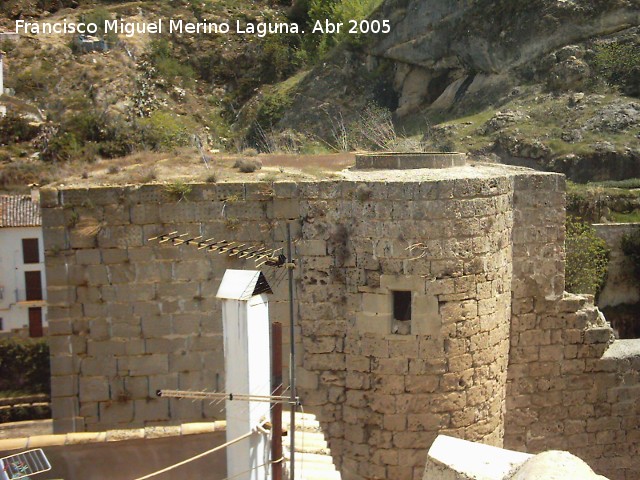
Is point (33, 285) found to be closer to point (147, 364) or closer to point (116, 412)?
point (116, 412)

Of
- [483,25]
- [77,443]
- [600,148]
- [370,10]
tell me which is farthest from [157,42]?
[77,443]

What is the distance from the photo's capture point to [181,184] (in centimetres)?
824

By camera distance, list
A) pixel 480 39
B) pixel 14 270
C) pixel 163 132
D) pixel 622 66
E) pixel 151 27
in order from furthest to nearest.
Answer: pixel 151 27 < pixel 480 39 < pixel 622 66 < pixel 14 270 < pixel 163 132

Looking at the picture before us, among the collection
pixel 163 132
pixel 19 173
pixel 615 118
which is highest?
pixel 615 118

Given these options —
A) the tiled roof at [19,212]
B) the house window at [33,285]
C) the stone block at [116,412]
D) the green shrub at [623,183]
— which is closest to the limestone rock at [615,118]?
the green shrub at [623,183]

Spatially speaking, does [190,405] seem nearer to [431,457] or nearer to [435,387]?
[435,387]

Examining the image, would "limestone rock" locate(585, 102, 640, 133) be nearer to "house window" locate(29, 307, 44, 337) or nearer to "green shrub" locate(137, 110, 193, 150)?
"green shrub" locate(137, 110, 193, 150)

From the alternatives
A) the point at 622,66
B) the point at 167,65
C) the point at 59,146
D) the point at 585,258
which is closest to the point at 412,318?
the point at 585,258

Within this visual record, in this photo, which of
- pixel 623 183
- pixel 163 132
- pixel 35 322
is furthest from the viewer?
pixel 35 322

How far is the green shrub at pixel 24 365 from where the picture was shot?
2180 centimetres

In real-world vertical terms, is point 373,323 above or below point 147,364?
above

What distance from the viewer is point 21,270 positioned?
26.1 metres

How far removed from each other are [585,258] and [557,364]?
10054mm

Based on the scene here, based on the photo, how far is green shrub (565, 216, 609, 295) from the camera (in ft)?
55.6
